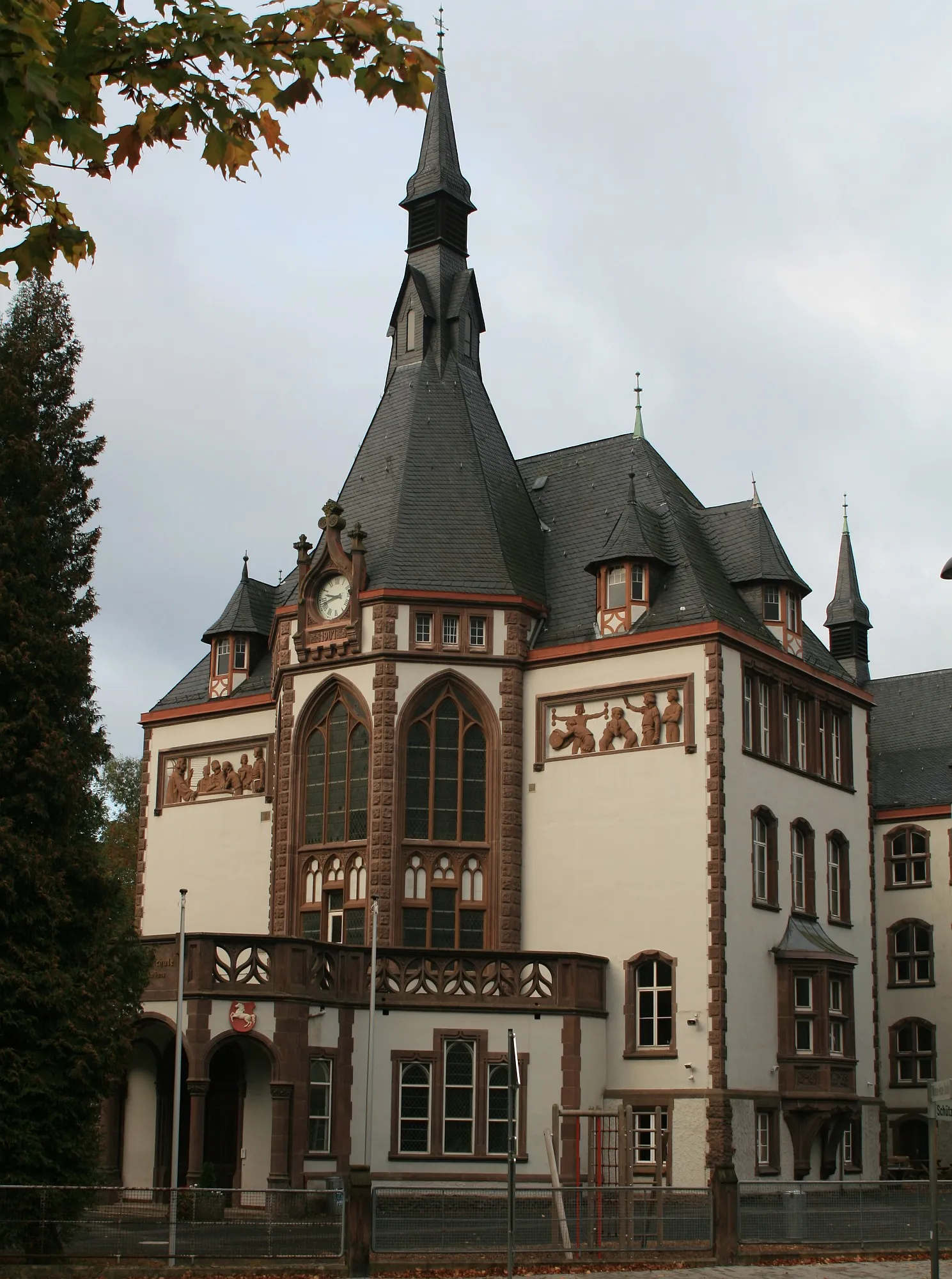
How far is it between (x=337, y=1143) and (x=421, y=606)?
12109 millimetres

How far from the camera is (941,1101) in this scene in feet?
54.7

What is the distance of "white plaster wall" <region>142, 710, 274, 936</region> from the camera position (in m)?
44.0

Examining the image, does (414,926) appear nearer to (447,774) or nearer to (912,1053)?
(447,774)

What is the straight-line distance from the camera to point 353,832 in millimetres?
39031

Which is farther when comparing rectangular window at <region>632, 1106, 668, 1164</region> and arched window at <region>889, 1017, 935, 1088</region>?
arched window at <region>889, 1017, 935, 1088</region>

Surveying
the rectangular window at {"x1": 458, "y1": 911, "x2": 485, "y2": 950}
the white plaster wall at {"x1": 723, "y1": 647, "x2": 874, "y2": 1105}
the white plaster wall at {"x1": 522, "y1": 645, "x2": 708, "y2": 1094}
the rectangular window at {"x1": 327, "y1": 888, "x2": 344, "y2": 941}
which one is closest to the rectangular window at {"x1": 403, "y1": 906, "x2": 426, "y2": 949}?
the rectangular window at {"x1": 458, "y1": 911, "x2": 485, "y2": 950}

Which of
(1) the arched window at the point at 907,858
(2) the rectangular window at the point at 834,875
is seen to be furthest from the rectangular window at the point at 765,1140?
(1) the arched window at the point at 907,858

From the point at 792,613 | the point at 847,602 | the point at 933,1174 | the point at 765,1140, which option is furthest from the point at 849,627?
the point at 933,1174

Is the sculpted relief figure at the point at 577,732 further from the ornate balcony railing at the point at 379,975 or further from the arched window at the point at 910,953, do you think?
the arched window at the point at 910,953

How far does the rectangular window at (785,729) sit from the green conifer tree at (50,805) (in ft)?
65.8

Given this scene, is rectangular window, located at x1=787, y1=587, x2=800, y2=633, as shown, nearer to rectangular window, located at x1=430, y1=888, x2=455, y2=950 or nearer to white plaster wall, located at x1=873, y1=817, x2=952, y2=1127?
rectangular window, located at x1=430, y1=888, x2=455, y2=950

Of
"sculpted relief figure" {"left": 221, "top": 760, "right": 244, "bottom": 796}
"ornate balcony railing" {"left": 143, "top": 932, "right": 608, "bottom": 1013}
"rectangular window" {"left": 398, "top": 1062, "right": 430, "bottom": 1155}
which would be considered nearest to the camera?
"ornate balcony railing" {"left": 143, "top": 932, "right": 608, "bottom": 1013}

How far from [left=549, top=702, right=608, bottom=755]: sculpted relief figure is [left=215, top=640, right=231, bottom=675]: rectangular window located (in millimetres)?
11151

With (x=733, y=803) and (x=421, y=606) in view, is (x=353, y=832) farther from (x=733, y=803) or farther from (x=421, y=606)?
(x=733, y=803)
